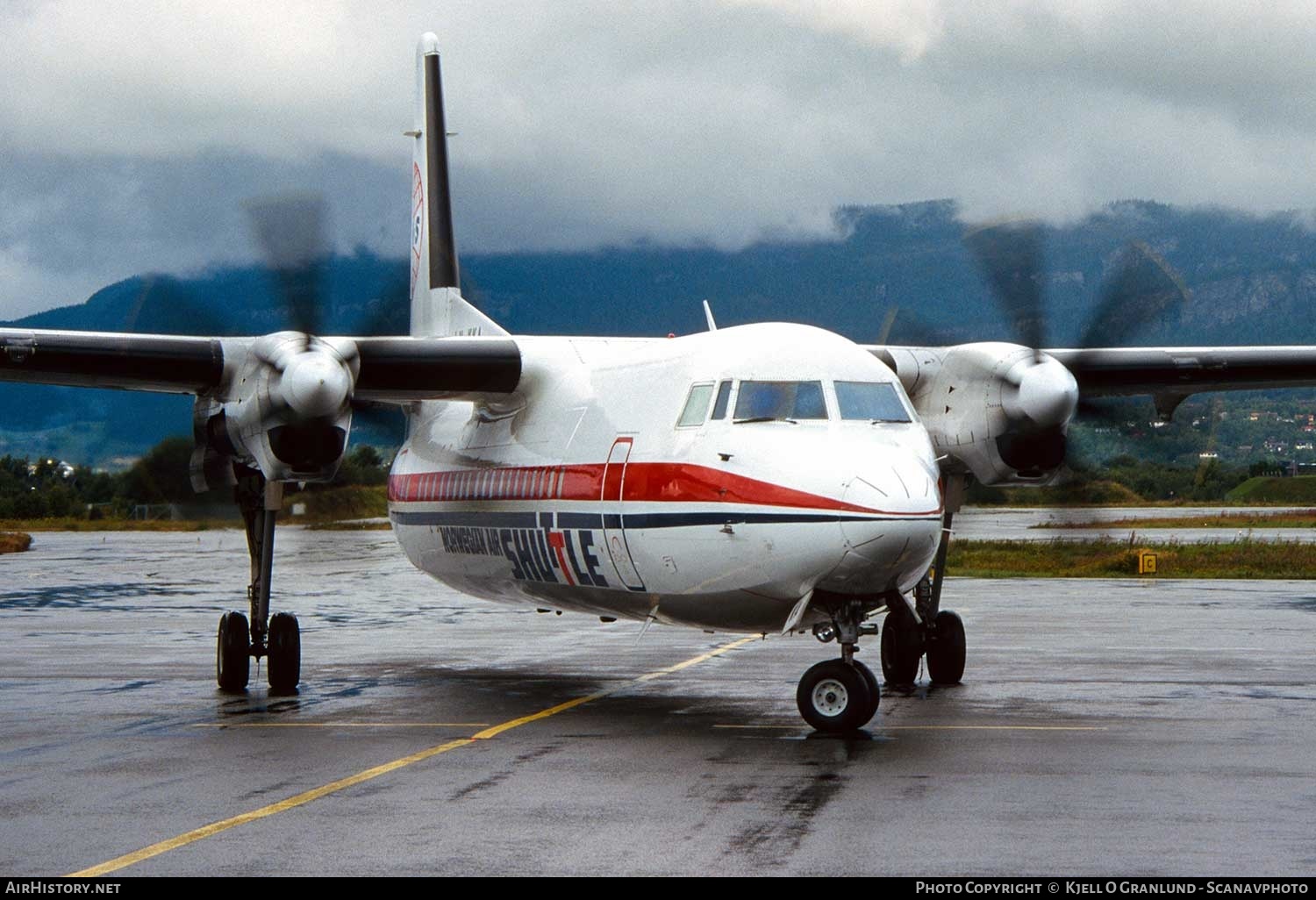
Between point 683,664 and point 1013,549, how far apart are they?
1371 inches

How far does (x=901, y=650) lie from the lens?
55.7 ft

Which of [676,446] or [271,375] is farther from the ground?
[271,375]

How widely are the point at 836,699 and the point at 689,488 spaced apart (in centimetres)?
209

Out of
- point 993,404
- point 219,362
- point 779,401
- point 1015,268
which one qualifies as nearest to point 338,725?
point 219,362

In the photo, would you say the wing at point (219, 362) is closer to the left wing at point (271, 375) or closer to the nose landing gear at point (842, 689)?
the left wing at point (271, 375)

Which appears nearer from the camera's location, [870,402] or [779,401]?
[779,401]

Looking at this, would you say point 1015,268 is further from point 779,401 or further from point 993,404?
point 779,401

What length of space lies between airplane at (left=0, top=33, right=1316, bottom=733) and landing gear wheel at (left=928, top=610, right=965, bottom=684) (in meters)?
0.03

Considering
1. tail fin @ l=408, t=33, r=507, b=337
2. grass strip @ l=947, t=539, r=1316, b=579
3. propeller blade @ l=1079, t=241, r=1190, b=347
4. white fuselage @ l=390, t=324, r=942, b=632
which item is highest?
tail fin @ l=408, t=33, r=507, b=337

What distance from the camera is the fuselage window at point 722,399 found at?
13.4 meters

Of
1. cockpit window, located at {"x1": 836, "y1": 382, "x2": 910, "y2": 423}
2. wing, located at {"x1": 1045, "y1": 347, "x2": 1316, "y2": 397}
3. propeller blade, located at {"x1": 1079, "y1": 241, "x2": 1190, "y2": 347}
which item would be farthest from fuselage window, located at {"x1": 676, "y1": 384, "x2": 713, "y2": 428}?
wing, located at {"x1": 1045, "y1": 347, "x2": 1316, "y2": 397}

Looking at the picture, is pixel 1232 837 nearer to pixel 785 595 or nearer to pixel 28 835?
pixel 785 595

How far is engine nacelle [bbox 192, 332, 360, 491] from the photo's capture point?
1511cm

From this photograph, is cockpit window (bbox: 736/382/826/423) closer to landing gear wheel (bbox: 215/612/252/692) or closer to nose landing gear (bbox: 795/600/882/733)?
nose landing gear (bbox: 795/600/882/733)
